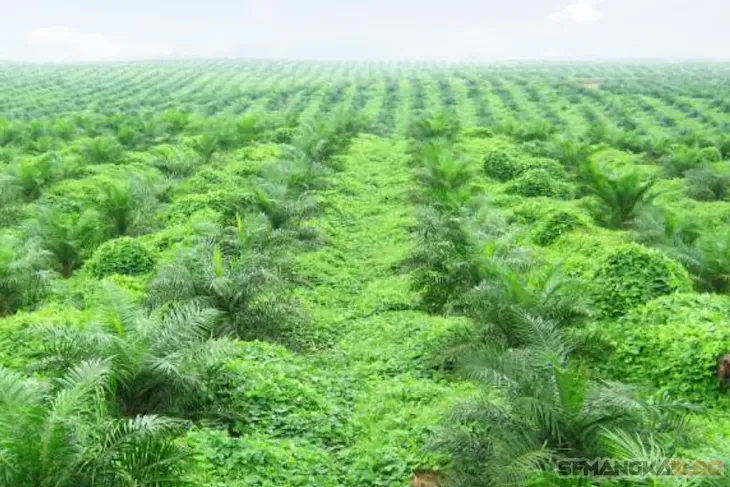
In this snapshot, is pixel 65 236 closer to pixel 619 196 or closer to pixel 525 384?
pixel 525 384

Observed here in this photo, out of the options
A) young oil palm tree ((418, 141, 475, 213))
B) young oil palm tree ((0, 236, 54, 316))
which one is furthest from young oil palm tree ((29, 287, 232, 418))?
young oil palm tree ((418, 141, 475, 213))

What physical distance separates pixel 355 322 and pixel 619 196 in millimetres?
7482

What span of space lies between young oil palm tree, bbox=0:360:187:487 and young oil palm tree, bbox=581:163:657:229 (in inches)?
481

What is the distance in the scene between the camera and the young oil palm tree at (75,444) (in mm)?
5395

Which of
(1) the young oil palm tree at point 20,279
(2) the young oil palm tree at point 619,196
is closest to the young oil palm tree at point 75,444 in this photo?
(1) the young oil palm tree at point 20,279

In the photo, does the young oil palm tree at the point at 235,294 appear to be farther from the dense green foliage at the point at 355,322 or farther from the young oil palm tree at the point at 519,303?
the young oil palm tree at the point at 519,303

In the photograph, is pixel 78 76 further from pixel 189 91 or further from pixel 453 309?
pixel 453 309

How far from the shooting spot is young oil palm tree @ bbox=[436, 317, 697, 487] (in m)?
6.01

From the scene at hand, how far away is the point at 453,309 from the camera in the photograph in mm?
11227

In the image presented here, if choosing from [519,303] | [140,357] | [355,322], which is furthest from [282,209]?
[140,357]

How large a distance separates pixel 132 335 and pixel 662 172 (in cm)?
1960

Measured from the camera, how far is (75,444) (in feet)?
18.4

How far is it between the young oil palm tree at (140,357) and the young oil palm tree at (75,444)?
3.20 feet

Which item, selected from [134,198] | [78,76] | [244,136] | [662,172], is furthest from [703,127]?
[78,76]
